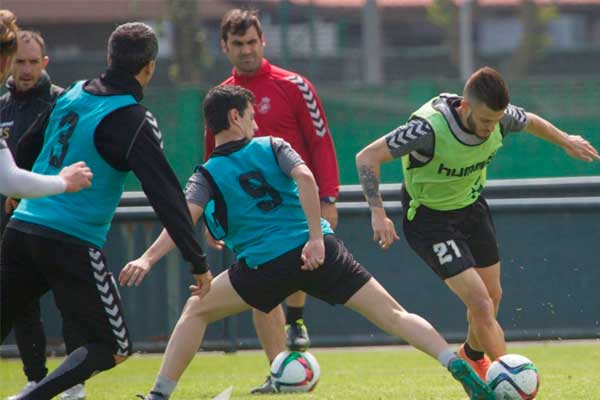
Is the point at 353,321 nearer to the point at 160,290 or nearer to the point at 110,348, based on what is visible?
the point at 160,290

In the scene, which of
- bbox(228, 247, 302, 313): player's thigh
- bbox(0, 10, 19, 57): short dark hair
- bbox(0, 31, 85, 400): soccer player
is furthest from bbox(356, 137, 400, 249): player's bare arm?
bbox(0, 10, 19, 57): short dark hair

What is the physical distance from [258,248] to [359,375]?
2863 mm

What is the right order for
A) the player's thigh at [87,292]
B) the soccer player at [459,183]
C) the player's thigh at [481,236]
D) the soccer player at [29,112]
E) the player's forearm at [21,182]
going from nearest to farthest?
the player's forearm at [21,182] < the player's thigh at [87,292] < the soccer player at [459,183] < the player's thigh at [481,236] < the soccer player at [29,112]

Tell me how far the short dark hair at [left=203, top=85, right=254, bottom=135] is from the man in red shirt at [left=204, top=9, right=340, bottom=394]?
5.45 feet

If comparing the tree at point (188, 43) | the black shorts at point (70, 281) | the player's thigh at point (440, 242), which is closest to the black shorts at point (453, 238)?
the player's thigh at point (440, 242)

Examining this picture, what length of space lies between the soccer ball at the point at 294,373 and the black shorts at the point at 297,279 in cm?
103

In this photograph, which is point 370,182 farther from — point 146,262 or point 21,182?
point 21,182

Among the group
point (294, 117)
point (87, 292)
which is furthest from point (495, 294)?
point (87, 292)

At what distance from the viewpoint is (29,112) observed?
29.3 feet

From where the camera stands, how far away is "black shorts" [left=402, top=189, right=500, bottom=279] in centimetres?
790

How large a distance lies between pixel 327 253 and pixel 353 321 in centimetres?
439

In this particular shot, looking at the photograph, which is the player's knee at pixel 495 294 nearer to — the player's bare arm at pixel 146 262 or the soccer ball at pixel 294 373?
the soccer ball at pixel 294 373

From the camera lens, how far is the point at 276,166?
742 centimetres

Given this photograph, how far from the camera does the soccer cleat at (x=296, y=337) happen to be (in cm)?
945
